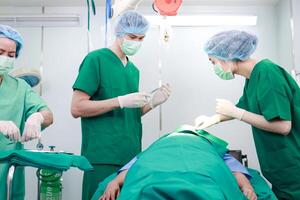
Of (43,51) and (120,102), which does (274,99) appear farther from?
(43,51)

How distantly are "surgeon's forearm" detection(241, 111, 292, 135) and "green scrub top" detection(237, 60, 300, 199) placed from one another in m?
0.02

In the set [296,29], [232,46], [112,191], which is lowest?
[112,191]

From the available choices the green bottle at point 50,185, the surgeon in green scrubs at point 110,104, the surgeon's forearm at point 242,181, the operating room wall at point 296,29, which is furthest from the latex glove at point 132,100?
the operating room wall at point 296,29

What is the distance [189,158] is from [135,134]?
91cm

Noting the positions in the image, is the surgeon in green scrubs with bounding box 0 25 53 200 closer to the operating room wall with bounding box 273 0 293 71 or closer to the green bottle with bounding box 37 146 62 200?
the green bottle with bounding box 37 146 62 200

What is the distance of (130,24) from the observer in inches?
77.9

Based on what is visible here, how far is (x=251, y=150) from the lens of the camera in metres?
3.05

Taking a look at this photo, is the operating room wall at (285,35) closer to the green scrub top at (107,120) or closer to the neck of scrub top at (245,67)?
the neck of scrub top at (245,67)

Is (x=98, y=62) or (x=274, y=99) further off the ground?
(x=98, y=62)

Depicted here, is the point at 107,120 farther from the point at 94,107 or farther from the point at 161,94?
the point at 161,94

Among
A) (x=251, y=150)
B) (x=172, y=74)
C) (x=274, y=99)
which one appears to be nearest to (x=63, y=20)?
(x=172, y=74)

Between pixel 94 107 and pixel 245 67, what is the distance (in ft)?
2.43

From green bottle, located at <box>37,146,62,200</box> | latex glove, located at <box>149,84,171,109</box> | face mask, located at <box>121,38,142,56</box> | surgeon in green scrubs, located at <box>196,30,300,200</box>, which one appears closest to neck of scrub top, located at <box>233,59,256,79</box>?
surgeon in green scrubs, located at <box>196,30,300,200</box>

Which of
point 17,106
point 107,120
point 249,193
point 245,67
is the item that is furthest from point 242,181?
point 17,106
